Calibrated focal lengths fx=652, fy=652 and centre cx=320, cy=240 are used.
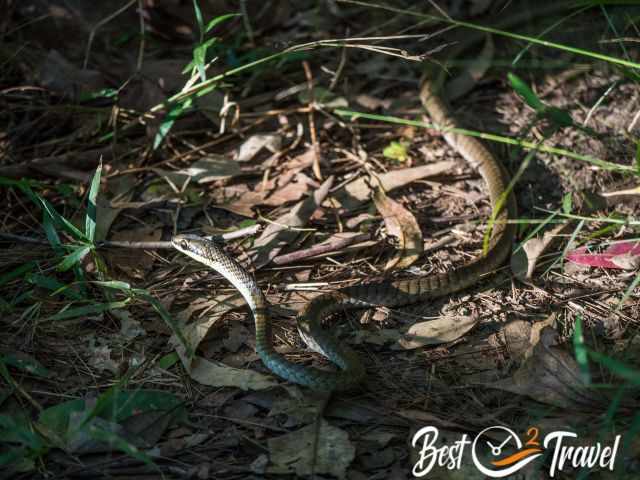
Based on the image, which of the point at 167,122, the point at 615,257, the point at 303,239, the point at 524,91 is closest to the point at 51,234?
the point at 167,122

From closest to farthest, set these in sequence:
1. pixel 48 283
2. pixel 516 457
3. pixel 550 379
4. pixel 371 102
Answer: pixel 516 457, pixel 550 379, pixel 48 283, pixel 371 102

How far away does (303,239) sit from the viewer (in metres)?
5.11

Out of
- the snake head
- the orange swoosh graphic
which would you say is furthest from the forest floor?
the snake head

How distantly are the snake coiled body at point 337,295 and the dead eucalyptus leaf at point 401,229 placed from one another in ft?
1.05

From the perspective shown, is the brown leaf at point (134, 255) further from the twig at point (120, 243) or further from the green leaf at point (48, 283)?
the green leaf at point (48, 283)

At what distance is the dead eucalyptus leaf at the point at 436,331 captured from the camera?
4.27 metres

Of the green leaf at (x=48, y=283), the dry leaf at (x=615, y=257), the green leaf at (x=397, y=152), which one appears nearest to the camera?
the green leaf at (x=48, y=283)

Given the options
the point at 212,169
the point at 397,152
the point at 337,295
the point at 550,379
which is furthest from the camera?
the point at 397,152

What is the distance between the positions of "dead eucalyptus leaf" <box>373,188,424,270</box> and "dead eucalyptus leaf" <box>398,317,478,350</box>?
0.66 meters

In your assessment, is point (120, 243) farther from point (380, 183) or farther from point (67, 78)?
point (380, 183)

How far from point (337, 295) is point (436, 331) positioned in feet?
2.39

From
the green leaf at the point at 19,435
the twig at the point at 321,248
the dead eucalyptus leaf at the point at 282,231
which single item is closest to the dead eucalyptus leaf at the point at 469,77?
the dead eucalyptus leaf at the point at 282,231

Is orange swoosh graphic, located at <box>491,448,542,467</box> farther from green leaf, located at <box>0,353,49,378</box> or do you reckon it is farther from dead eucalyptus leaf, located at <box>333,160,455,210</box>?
green leaf, located at <box>0,353,49,378</box>

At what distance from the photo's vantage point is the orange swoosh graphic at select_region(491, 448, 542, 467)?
3.43 metres
